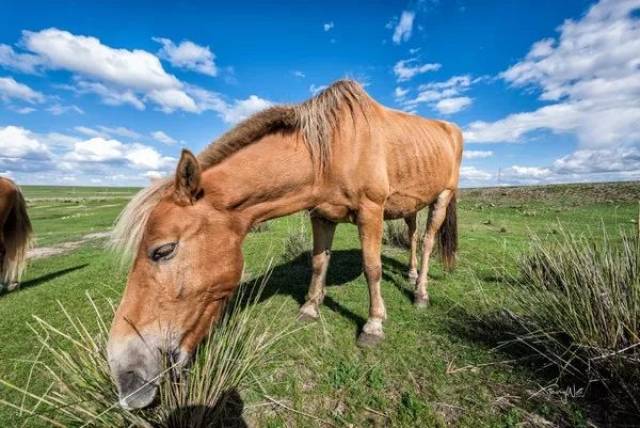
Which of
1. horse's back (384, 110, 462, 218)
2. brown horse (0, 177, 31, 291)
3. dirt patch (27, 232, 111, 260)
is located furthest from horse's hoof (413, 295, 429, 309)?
dirt patch (27, 232, 111, 260)

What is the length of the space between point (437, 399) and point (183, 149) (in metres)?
2.86

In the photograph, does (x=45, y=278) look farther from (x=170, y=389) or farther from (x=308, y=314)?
(x=170, y=389)

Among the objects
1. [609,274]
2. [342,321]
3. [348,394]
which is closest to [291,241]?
[342,321]

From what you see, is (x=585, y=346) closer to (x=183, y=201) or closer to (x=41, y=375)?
(x=183, y=201)

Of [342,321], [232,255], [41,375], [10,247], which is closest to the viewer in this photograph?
[232,255]

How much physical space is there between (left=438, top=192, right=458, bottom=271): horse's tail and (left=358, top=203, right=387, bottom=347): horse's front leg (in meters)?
2.84

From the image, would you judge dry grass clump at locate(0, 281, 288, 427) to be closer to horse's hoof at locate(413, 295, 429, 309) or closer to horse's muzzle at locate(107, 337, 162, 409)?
horse's muzzle at locate(107, 337, 162, 409)

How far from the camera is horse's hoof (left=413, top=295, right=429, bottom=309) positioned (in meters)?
4.58

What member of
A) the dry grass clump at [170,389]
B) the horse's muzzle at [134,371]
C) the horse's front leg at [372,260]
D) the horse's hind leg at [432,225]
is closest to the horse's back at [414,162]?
the horse's hind leg at [432,225]

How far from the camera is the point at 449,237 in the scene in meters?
6.00

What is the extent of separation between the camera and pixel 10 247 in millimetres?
7047

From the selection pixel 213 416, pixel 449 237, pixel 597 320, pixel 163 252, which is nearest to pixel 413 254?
pixel 449 237

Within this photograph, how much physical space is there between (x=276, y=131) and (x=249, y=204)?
886 mm

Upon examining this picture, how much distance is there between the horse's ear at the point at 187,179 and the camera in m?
2.37
